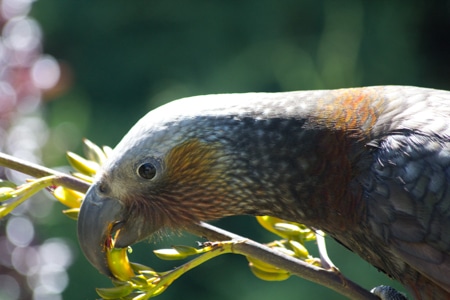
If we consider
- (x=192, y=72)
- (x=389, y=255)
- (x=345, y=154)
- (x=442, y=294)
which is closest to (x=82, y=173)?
(x=345, y=154)

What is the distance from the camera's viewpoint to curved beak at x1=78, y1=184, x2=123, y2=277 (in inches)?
70.1

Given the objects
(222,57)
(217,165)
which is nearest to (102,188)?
(217,165)

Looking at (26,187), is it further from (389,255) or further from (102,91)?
(102,91)

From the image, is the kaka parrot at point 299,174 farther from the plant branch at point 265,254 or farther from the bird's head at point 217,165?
the plant branch at point 265,254

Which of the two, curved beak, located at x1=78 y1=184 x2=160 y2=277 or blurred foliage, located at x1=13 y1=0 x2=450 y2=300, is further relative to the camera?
blurred foliage, located at x1=13 y1=0 x2=450 y2=300

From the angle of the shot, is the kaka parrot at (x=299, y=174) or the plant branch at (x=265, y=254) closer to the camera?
the plant branch at (x=265, y=254)

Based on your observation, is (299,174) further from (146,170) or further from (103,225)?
(103,225)

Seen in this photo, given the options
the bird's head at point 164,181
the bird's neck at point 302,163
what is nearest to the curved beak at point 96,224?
the bird's head at point 164,181

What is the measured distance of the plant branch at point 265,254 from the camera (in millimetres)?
1614

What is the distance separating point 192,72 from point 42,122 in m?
1.24

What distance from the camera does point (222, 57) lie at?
4906 mm

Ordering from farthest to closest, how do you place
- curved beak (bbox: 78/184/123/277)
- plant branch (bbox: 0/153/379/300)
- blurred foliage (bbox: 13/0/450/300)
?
blurred foliage (bbox: 13/0/450/300), curved beak (bbox: 78/184/123/277), plant branch (bbox: 0/153/379/300)

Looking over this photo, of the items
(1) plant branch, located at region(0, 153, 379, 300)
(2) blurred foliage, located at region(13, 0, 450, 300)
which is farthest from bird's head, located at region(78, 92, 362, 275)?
(2) blurred foliage, located at region(13, 0, 450, 300)

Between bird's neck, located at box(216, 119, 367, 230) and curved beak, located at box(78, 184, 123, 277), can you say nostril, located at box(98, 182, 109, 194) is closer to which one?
curved beak, located at box(78, 184, 123, 277)
